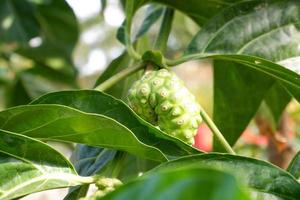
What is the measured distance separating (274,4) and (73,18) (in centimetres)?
75

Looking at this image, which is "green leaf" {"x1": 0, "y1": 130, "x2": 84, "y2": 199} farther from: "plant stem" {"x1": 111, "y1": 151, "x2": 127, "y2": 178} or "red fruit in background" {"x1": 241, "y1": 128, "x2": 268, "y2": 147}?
"red fruit in background" {"x1": 241, "y1": 128, "x2": 268, "y2": 147}

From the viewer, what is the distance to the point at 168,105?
817mm

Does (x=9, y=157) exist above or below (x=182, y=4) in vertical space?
below

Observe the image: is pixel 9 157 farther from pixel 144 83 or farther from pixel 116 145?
pixel 144 83

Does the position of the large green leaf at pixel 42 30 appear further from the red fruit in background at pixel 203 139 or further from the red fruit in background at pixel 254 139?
the red fruit in background at pixel 203 139

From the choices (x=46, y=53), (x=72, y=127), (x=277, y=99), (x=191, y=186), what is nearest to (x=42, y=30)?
(x=46, y=53)

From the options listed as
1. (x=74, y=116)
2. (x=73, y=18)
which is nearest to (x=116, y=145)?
(x=74, y=116)

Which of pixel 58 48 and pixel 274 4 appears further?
pixel 58 48

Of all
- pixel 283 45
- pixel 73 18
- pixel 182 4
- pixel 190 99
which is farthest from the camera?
pixel 73 18

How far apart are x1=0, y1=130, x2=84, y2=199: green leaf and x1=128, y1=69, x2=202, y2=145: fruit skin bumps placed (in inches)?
7.0

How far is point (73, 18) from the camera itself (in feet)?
5.21

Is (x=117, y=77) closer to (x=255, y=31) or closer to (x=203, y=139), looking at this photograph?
(x=255, y=31)

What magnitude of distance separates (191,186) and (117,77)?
0.51 meters

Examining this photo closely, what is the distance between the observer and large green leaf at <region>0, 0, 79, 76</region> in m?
1.56
